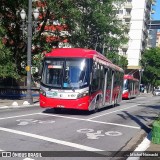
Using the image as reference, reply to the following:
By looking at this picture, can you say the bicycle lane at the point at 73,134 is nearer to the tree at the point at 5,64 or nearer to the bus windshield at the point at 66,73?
the bus windshield at the point at 66,73

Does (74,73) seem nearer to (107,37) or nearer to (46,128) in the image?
(46,128)

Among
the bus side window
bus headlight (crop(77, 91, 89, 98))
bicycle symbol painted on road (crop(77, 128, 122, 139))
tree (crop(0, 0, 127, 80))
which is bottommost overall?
bicycle symbol painted on road (crop(77, 128, 122, 139))

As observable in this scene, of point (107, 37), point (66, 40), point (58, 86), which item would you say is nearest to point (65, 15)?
point (66, 40)

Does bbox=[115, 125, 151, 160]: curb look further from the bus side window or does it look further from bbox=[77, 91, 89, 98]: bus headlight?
the bus side window

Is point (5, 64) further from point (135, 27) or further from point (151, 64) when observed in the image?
point (135, 27)

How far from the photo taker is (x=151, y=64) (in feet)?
284

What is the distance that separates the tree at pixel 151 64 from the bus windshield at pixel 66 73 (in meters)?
70.1

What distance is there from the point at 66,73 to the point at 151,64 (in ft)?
238

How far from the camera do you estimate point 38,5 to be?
27000mm

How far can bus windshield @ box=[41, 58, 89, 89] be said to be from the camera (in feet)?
53.6

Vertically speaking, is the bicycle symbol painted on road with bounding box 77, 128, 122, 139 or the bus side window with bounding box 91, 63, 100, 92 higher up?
the bus side window with bounding box 91, 63, 100, 92

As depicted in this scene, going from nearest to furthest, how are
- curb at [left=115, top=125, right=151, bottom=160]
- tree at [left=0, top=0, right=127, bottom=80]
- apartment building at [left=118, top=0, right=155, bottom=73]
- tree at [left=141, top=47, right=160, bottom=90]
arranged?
1. curb at [left=115, top=125, right=151, bottom=160]
2. tree at [left=0, top=0, right=127, bottom=80]
3. tree at [left=141, top=47, right=160, bottom=90]
4. apartment building at [left=118, top=0, right=155, bottom=73]

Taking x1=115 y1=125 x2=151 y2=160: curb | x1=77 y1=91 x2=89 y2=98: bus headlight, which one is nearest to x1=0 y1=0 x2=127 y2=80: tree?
x1=77 y1=91 x2=89 y2=98: bus headlight

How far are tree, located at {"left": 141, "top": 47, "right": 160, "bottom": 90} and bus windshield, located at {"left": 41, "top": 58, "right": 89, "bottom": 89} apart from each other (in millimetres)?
70144
